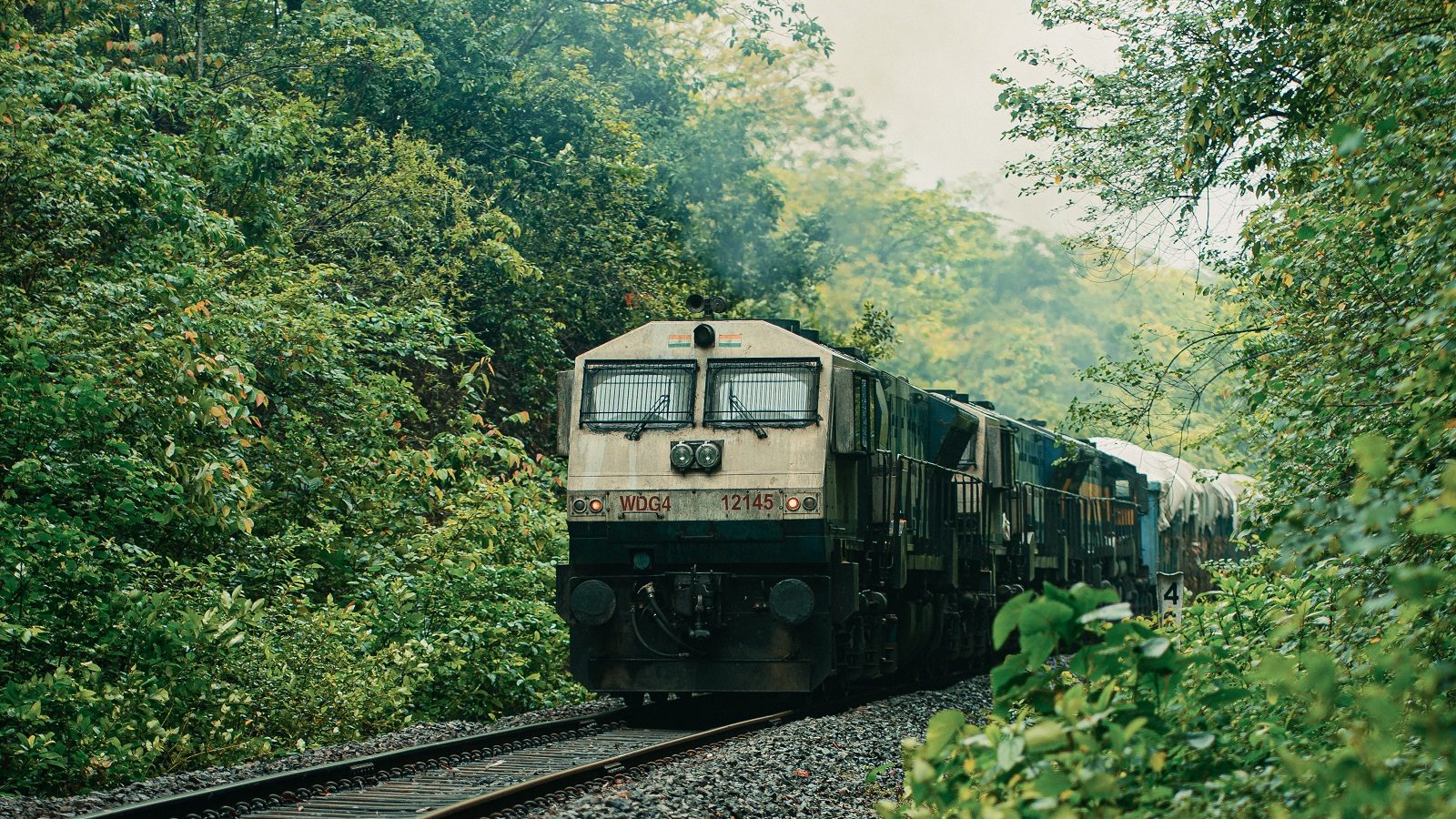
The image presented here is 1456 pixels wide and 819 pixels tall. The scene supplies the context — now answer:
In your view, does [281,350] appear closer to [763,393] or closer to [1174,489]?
[763,393]

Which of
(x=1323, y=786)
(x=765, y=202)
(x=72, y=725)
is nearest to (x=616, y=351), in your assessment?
(x=72, y=725)

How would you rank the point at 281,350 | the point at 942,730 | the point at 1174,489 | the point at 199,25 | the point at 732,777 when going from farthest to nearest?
the point at 1174,489 → the point at 199,25 → the point at 281,350 → the point at 732,777 → the point at 942,730

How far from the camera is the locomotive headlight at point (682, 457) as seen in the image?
11.8 meters

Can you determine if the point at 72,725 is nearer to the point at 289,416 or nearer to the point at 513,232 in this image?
the point at 289,416

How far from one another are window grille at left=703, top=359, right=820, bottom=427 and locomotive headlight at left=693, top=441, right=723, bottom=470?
0.97 feet

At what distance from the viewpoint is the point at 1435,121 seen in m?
7.23

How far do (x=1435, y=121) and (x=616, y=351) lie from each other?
7039 mm

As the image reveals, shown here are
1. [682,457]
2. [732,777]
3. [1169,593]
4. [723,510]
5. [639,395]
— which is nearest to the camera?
[732,777]

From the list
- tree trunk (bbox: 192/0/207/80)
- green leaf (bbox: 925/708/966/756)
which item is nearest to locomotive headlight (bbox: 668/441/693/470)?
green leaf (bbox: 925/708/966/756)

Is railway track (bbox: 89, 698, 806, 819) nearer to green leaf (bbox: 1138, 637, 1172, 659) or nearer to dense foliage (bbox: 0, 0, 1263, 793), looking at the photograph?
dense foliage (bbox: 0, 0, 1263, 793)

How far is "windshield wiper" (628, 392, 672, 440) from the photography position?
39.5 feet

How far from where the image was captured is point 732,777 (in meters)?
8.84

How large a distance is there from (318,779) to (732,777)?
2.51m

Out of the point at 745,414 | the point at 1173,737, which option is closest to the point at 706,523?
the point at 745,414
